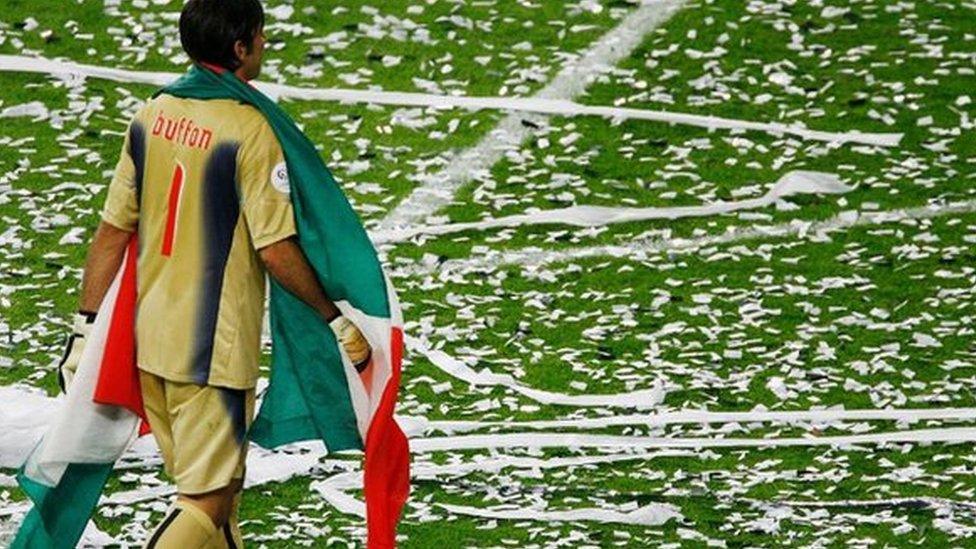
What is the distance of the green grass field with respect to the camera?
25.2 ft

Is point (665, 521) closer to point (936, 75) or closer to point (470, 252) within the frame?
point (470, 252)

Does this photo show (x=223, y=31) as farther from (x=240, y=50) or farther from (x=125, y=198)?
(x=125, y=198)

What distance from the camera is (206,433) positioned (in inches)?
247

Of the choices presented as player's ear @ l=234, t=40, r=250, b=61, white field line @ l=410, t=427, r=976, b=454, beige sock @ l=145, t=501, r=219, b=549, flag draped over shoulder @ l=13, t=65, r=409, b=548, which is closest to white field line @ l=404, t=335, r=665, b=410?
white field line @ l=410, t=427, r=976, b=454

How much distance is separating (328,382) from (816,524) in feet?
5.71

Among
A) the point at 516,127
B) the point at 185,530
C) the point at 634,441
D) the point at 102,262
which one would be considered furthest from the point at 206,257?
the point at 516,127

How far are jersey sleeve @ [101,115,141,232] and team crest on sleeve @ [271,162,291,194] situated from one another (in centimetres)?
38

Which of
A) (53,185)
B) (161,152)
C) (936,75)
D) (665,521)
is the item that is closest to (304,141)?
(161,152)

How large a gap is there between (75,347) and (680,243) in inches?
157

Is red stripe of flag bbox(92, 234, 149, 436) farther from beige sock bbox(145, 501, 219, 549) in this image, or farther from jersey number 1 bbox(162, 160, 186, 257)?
beige sock bbox(145, 501, 219, 549)

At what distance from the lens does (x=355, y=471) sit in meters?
7.89

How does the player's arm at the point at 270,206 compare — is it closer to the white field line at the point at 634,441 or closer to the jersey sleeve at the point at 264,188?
the jersey sleeve at the point at 264,188

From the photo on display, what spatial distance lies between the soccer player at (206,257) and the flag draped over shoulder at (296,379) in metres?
0.04

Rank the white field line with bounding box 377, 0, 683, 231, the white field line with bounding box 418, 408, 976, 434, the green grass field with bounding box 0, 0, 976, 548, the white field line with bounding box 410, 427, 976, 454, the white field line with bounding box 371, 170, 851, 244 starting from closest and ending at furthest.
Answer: the green grass field with bounding box 0, 0, 976, 548 < the white field line with bounding box 410, 427, 976, 454 < the white field line with bounding box 418, 408, 976, 434 < the white field line with bounding box 371, 170, 851, 244 < the white field line with bounding box 377, 0, 683, 231
